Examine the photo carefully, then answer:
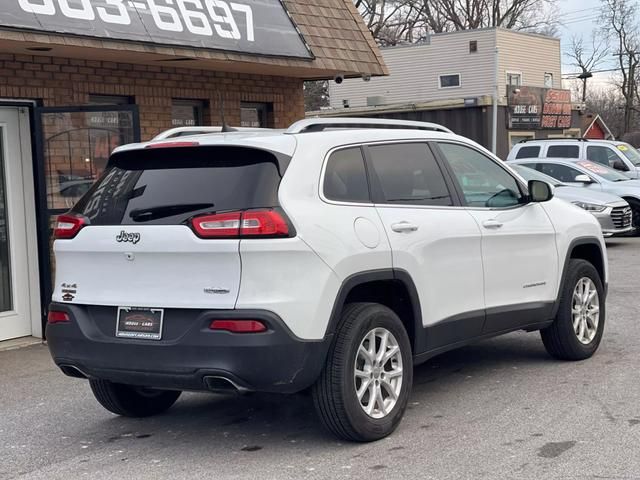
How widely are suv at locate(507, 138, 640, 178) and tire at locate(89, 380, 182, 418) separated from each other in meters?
14.5

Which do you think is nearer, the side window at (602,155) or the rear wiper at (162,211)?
the rear wiper at (162,211)

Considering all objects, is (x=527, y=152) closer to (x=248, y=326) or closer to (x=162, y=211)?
(x=162, y=211)

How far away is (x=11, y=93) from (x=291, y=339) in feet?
17.5

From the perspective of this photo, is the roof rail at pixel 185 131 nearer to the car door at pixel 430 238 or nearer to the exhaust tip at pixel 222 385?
the car door at pixel 430 238

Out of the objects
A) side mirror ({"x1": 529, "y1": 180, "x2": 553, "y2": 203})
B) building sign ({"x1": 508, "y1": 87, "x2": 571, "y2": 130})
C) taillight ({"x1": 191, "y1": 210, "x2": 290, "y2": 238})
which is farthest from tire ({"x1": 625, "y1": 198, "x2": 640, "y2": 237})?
building sign ({"x1": 508, "y1": 87, "x2": 571, "y2": 130})

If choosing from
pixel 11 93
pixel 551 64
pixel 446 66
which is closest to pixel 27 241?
pixel 11 93

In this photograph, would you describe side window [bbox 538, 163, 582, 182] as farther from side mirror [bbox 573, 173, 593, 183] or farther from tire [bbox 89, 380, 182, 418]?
tire [bbox 89, 380, 182, 418]

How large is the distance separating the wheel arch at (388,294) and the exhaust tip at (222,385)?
0.59 metres

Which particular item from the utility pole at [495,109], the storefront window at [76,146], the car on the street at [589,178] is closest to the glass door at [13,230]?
the storefront window at [76,146]

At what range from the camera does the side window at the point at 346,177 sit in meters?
5.57

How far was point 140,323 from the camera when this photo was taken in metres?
5.34

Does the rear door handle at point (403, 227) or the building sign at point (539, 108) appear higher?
the building sign at point (539, 108)

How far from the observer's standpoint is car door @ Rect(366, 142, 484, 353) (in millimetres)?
5875

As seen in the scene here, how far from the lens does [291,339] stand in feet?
16.7
